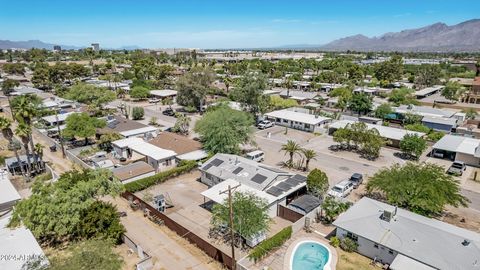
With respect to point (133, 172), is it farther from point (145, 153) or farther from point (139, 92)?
point (139, 92)

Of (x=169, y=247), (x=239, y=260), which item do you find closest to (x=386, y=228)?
(x=239, y=260)

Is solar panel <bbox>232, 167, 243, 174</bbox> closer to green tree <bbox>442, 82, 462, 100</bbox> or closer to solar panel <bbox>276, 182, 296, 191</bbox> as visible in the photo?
solar panel <bbox>276, 182, 296, 191</bbox>

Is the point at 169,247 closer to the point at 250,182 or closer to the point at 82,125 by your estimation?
the point at 250,182

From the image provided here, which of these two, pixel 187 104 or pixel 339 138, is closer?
pixel 339 138

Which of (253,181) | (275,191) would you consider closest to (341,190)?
(275,191)

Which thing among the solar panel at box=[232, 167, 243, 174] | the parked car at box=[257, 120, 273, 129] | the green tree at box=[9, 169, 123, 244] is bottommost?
the parked car at box=[257, 120, 273, 129]

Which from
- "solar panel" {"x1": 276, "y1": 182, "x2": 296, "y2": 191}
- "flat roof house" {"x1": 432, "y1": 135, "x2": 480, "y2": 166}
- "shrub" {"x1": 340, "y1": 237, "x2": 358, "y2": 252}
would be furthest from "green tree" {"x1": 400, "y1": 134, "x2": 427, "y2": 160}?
"shrub" {"x1": 340, "y1": 237, "x2": 358, "y2": 252}
